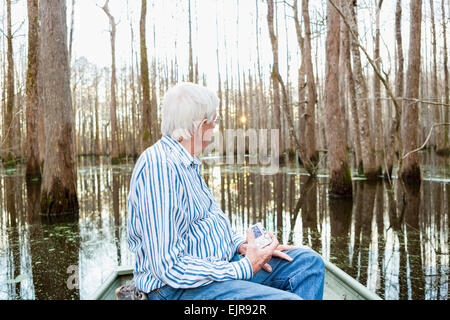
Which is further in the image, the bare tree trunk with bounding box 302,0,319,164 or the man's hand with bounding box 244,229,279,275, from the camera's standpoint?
the bare tree trunk with bounding box 302,0,319,164

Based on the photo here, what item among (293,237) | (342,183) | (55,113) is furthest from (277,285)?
(342,183)

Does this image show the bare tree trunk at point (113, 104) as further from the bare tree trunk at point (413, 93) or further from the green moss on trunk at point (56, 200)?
the bare tree trunk at point (413, 93)

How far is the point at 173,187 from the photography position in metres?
1.20

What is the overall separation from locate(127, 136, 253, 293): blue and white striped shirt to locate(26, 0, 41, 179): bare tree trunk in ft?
38.3

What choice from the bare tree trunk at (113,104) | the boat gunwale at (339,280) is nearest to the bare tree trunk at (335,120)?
the boat gunwale at (339,280)

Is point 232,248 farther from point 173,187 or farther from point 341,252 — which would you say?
point 341,252

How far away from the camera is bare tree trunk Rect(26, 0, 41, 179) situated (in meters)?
10.8

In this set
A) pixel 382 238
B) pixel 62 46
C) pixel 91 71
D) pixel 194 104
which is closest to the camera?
pixel 194 104

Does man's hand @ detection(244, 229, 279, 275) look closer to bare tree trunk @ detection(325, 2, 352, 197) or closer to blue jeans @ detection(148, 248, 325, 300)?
blue jeans @ detection(148, 248, 325, 300)

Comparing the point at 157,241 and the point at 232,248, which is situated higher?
the point at 157,241

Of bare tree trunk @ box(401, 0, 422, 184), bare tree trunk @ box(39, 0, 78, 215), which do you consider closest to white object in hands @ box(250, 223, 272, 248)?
bare tree trunk @ box(39, 0, 78, 215)

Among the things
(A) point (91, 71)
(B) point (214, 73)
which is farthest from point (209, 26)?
(A) point (91, 71)

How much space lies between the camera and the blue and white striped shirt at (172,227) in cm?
118
